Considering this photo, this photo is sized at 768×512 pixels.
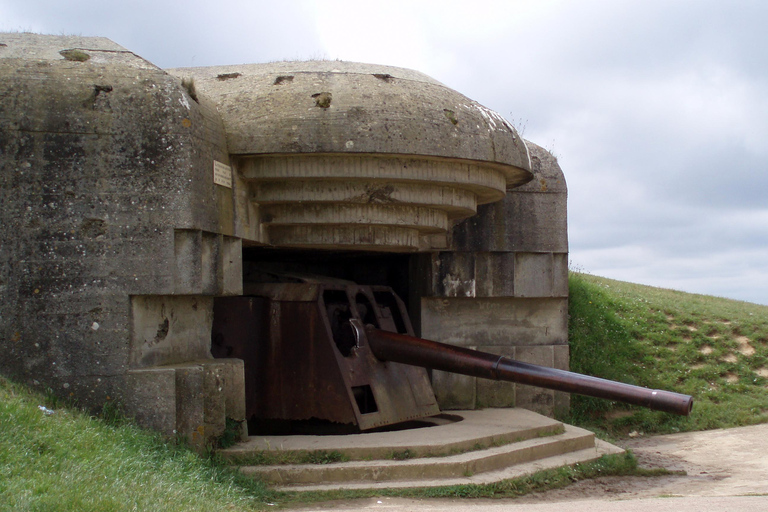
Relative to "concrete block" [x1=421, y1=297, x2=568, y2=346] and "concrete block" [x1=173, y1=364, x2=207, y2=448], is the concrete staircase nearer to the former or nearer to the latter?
"concrete block" [x1=173, y1=364, x2=207, y2=448]

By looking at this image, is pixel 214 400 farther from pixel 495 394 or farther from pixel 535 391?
pixel 535 391

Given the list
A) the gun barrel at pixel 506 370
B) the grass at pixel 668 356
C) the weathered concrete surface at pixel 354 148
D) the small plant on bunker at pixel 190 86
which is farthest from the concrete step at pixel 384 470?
the grass at pixel 668 356

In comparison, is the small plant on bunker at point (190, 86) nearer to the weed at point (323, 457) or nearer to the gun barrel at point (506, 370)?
the gun barrel at point (506, 370)

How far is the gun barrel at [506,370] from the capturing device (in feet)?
18.4

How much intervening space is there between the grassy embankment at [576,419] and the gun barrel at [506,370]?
0.70 meters

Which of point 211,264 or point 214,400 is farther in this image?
point 211,264

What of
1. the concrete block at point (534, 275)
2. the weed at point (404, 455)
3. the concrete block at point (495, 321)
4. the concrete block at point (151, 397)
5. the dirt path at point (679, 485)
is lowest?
the dirt path at point (679, 485)

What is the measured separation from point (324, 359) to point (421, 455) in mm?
1307

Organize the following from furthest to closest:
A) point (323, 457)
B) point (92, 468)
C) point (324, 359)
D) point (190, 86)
→ point (324, 359) → point (190, 86) → point (323, 457) → point (92, 468)

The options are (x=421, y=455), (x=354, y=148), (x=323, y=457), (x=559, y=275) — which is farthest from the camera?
(x=559, y=275)

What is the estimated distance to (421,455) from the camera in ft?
18.3

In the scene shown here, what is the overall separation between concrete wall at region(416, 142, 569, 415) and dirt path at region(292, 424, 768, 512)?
4.37ft

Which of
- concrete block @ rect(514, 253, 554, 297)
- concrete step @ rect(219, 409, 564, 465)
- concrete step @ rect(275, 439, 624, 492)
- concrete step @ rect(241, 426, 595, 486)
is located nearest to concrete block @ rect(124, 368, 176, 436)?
concrete step @ rect(219, 409, 564, 465)

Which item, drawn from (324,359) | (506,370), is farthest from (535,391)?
(324,359)
